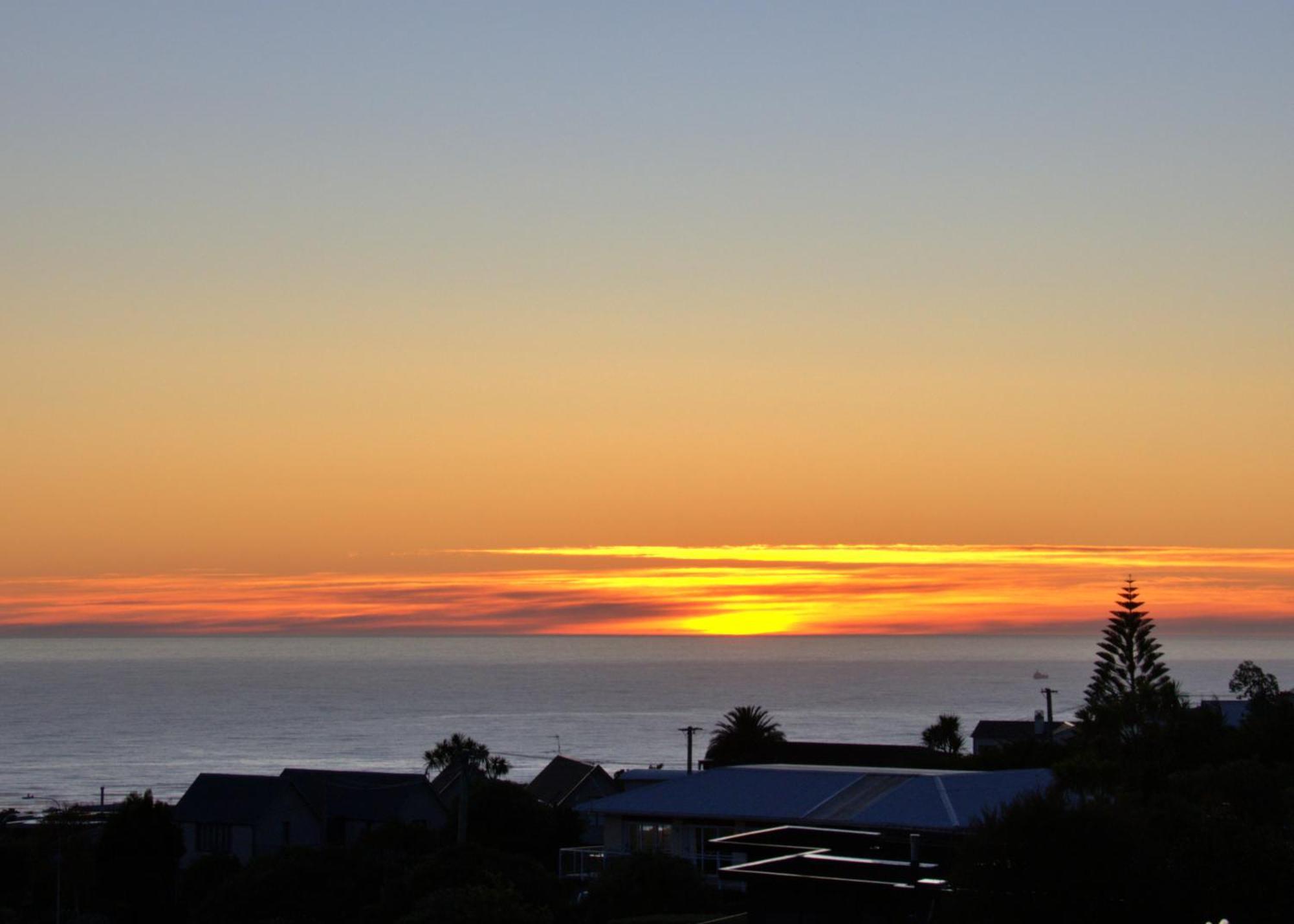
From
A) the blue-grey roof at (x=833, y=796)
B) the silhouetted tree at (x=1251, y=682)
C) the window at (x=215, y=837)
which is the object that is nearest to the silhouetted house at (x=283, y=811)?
the window at (x=215, y=837)

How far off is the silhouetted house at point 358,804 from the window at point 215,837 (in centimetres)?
329

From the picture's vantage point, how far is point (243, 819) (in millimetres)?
57000

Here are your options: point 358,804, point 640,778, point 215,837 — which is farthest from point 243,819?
point 640,778

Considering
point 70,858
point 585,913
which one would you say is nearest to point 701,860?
point 585,913

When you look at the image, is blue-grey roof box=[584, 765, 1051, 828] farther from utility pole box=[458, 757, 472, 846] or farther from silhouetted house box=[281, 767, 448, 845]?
silhouetted house box=[281, 767, 448, 845]

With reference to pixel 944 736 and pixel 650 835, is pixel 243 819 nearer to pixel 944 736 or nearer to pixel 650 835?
pixel 650 835

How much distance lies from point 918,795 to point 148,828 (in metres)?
28.8

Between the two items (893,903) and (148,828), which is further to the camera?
(148,828)

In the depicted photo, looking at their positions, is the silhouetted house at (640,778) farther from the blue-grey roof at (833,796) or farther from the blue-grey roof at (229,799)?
the blue-grey roof at (833,796)

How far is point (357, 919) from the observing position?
37875 mm

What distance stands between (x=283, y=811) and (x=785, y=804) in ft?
95.8

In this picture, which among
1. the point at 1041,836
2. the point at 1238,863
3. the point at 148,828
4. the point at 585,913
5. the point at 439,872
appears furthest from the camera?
the point at 148,828

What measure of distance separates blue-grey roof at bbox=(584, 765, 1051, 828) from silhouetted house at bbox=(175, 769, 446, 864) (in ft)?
62.9

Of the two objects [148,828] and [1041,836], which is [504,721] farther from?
[1041,836]
